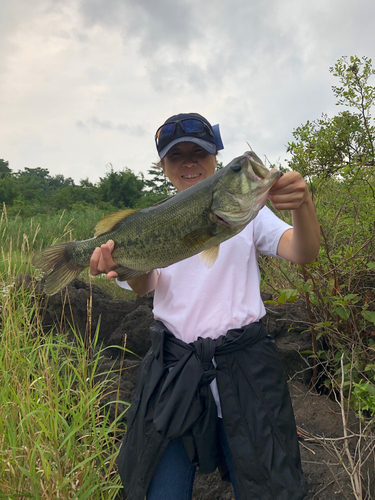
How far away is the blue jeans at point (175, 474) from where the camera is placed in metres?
1.75

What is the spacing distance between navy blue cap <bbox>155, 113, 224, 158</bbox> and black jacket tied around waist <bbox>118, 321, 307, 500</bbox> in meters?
1.25

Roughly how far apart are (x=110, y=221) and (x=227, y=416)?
53.3 inches

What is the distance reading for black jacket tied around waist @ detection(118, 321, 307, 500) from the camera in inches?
65.9

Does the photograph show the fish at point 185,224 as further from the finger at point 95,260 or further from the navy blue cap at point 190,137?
the navy blue cap at point 190,137

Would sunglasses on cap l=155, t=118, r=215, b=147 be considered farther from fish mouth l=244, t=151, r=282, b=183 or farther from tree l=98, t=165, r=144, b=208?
tree l=98, t=165, r=144, b=208

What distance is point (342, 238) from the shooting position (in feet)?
11.4

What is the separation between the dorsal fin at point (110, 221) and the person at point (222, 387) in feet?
1.71

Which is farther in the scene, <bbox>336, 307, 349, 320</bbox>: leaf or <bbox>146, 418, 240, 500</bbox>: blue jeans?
<bbox>336, 307, 349, 320</bbox>: leaf

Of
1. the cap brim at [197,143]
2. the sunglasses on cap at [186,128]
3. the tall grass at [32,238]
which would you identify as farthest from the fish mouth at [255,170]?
the tall grass at [32,238]

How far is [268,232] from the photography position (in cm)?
204

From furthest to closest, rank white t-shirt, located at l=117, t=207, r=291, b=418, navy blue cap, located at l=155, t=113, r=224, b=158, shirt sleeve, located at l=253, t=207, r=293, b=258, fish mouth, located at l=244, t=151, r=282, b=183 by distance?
1. navy blue cap, located at l=155, t=113, r=224, b=158
2. shirt sleeve, located at l=253, t=207, r=293, b=258
3. white t-shirt, located at l=117, t=207, r=291, b=418
4. fish mouth, located at l=244, t=151, r=282, b=183

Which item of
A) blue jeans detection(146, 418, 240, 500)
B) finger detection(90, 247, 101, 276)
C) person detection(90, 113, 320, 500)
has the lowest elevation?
blue jeans detection(146, 418, 240, 500)

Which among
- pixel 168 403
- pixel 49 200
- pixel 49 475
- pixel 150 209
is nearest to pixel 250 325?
pixel 168 403

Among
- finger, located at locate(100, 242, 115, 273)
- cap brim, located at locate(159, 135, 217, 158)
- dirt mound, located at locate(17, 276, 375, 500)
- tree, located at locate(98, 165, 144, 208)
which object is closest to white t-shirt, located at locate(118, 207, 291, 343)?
finger, located at locate(100, 242, 115, 273)
